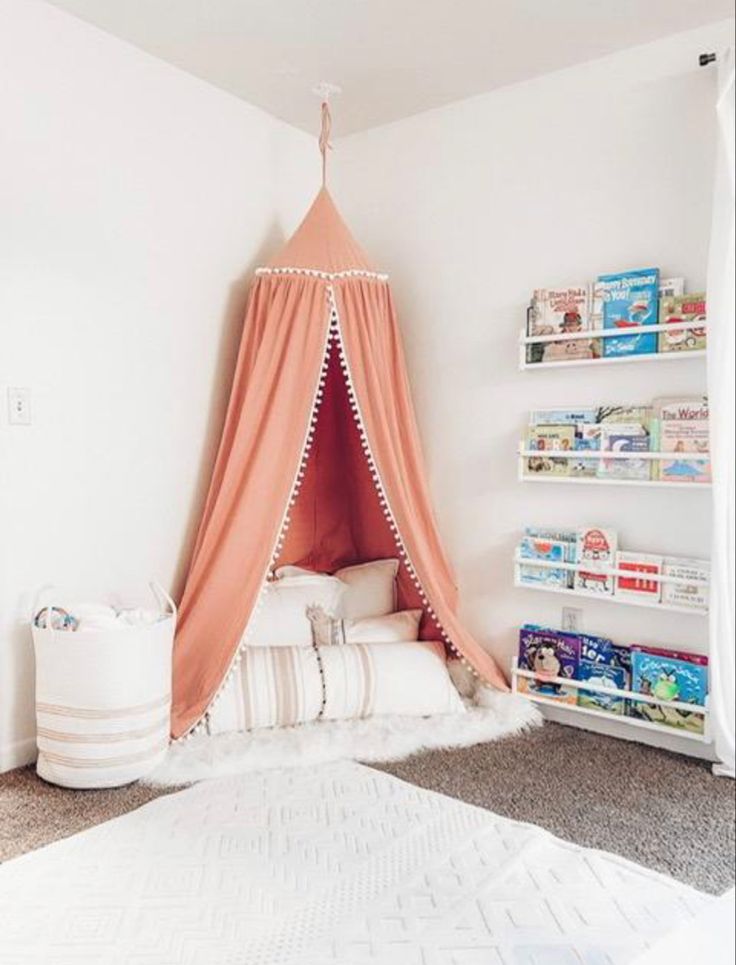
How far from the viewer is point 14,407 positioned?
230 cm

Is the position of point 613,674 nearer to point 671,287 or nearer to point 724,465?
point 671,287

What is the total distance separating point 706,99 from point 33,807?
2842 mm

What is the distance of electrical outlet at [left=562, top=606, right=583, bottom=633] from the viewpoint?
272 cm

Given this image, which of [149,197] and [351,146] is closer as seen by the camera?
[149,197]

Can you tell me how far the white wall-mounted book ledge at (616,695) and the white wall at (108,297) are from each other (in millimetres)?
1307

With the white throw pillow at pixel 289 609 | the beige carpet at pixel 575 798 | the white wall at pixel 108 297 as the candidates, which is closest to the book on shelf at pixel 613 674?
the beige carpet at pixel 575 798

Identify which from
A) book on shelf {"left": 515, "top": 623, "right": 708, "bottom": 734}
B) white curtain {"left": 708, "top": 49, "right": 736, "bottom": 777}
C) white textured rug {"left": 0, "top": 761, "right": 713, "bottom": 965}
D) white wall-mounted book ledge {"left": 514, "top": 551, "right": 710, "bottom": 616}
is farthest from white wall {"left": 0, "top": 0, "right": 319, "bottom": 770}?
white curtain {"left": 708, "top": 49, "right": 736, "bottom": 777}

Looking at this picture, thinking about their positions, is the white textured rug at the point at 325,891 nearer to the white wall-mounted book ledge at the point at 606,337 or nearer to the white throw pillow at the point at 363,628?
the white throw pillow at the point at 363,628

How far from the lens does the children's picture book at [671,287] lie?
7.98 ft

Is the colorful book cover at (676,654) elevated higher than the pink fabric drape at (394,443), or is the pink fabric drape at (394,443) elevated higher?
the pink fabric drape at (394,443)

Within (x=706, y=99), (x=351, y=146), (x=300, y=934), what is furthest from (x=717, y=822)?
(x=351, y=146)

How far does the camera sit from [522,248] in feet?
9.27

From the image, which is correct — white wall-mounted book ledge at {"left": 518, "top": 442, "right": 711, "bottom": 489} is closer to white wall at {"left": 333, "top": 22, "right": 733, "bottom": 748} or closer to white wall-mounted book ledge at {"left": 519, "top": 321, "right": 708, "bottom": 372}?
white wall at {"left": 333, "top": 22, "right": 733, "bottom": 748}

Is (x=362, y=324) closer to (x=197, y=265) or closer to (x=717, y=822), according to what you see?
(x=197, y=265)
